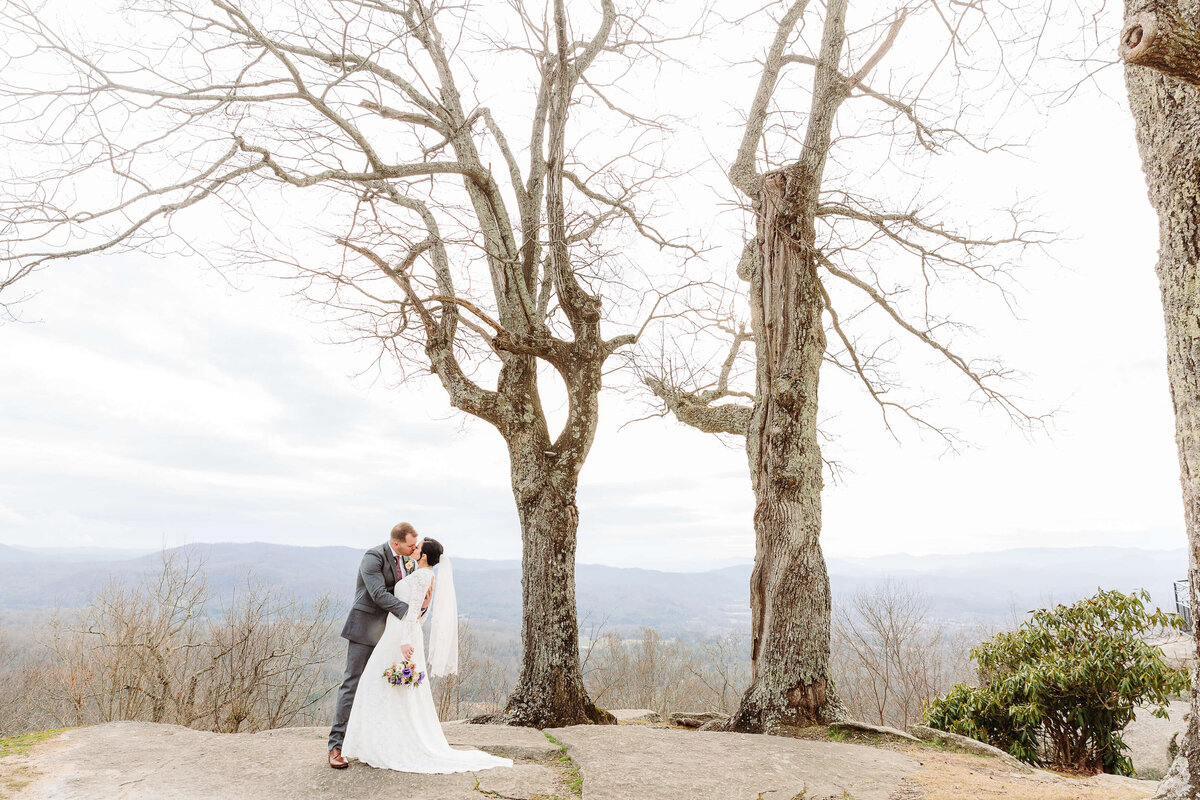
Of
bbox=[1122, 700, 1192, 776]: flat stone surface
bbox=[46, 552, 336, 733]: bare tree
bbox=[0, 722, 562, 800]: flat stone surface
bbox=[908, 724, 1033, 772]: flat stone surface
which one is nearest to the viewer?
bbox=[0, 722, 562, 800]: flat stone surface

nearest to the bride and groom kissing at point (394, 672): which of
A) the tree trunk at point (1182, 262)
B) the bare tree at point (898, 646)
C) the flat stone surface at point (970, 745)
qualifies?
the flat stone surface at point (970, 745)

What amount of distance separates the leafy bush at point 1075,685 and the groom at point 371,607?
21.4 feet

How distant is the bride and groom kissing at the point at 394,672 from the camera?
510 centimetres

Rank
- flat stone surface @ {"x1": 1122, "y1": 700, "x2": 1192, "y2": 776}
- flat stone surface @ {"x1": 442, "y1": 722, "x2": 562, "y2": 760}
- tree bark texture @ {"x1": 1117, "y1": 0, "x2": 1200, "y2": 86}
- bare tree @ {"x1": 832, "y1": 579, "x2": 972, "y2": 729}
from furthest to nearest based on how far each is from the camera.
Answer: bare tree @ {"x1": 832, "y1": 579, "x2": 972, "y2": 729} < flat stone surface @ {"x1": 1122, "y1": 700, "x2": 1192, "y2": 776} < flat stone surface @ {"x1": 442, "y1": 722, "x2": 562, "y2": 760} < tree bark texture @ {"x1": 1117, "y1": 0, "x2": 1200, "y2": 86}

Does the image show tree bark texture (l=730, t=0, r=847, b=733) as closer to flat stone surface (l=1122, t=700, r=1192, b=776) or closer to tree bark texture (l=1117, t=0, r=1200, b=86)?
flat stone surface (l=1122, t=700, r=1192, b=776)

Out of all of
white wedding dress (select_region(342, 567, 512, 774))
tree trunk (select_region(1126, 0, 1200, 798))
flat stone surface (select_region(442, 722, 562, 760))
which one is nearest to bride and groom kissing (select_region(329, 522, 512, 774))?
white wedding dress (select_region(342, 567, 512, 774))

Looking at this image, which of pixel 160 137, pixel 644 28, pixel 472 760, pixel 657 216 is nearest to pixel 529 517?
pixel 472 760

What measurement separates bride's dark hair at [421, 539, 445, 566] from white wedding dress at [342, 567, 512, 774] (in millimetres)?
115

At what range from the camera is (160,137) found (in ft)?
22.9

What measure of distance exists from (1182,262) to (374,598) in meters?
5.73

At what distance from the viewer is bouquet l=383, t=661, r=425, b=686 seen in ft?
17.0

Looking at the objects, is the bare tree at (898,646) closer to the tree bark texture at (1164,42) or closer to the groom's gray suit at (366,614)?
the groom's gray suit at (366,614)

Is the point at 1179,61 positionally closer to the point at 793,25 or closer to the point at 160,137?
the point at 793,25

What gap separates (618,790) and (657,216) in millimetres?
7838
